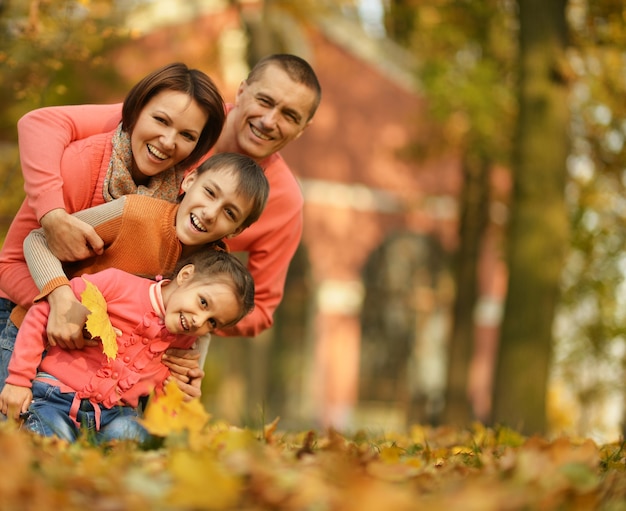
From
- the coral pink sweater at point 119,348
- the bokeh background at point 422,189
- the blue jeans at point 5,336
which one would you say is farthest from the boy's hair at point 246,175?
the bokeh background at point 422,189

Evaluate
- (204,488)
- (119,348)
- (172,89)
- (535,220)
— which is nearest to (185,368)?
(119,348)

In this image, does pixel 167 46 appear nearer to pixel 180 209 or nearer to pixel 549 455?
pixel 180 209

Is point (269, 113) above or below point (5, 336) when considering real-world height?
above

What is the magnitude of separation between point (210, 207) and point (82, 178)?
541 millimetres

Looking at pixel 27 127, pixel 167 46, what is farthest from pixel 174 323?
pixel 167 46

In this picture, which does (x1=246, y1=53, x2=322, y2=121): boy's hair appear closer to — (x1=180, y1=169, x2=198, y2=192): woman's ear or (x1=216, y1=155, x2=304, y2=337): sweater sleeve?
(x1=216, y1=155, x2=304, y2=337): sweater sleeve

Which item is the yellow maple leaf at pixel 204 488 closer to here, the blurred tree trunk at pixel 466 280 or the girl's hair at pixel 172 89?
the girl's hair at pixel 172 89

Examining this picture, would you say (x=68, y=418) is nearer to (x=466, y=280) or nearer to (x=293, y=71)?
(x=293, y=71)

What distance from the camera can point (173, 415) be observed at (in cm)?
306

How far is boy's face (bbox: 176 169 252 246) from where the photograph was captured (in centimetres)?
372

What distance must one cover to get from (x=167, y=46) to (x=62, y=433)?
15.8 m

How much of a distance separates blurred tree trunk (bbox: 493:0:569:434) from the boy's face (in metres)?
6.07

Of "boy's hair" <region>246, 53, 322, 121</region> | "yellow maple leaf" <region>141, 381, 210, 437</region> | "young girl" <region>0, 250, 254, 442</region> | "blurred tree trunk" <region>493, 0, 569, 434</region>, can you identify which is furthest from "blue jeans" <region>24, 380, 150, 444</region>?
"blurred tree trunk" <region>493, 0, 569, 434</region>

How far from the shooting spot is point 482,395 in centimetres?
2248
